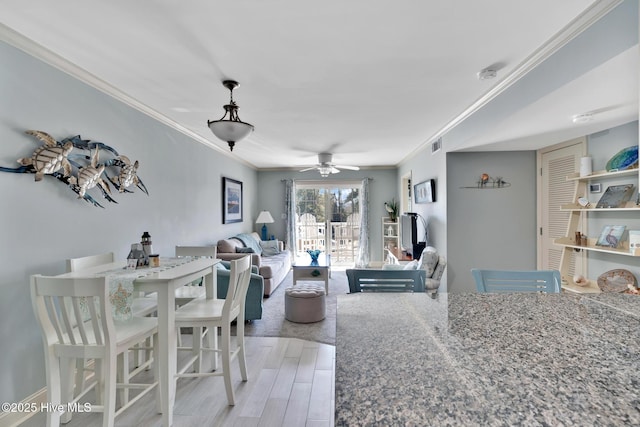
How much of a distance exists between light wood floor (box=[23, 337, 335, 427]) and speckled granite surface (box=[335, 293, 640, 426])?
0.91 meters

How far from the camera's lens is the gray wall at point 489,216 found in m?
4.15

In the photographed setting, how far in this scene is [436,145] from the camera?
14.7 feet

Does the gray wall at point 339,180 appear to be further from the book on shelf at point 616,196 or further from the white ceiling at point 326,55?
the book on shelf at point 616,196

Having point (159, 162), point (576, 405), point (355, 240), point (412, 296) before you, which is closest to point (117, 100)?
point (159, 162)

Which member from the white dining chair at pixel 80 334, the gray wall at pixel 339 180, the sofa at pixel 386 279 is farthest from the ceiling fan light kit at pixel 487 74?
the gray wall at pixel 339 180

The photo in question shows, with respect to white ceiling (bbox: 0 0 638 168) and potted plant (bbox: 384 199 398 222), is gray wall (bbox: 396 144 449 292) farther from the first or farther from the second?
potted plant (bbox: 384 199 398 222)

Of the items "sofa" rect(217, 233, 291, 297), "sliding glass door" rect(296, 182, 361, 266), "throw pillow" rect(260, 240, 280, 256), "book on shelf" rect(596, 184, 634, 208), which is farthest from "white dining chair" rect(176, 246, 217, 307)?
"sliding glass door" rect(296, 182, 361, 266)

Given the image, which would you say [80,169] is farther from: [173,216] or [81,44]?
[173,216]

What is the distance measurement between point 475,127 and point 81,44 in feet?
11.3

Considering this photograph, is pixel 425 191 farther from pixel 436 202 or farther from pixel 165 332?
pixel 165 332

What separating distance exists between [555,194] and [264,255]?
489cm

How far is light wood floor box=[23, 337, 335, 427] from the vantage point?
1961 mm

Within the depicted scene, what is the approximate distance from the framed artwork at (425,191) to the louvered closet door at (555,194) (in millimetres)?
1350

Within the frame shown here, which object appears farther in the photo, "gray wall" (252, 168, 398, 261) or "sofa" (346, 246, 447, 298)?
"gray wall" (252, 168, 398, 261)
